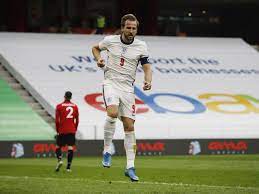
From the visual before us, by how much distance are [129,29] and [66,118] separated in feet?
28.4

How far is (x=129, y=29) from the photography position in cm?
1462

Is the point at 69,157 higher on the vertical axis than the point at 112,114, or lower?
lower

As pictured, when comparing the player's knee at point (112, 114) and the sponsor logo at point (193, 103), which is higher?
the player's knee at point (112, 114)

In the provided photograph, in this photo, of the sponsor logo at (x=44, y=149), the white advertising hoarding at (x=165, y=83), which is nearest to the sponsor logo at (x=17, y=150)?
the sponsor logo at (x=44, y=149)

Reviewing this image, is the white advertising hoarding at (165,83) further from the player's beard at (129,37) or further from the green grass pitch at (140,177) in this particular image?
the player's beard at (129,37)

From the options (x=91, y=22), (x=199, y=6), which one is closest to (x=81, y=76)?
(x=91, y=22)

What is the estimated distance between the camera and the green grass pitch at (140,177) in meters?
13.8

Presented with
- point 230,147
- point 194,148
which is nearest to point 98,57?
point 194,148

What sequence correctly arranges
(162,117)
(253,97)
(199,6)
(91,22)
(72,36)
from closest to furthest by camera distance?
(162,117), (253,97), (72,36), (91,22), (199,6)

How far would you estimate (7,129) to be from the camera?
33.8 metres

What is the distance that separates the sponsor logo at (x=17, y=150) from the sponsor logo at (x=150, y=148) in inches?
166

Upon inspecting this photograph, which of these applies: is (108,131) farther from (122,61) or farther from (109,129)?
(122,61)

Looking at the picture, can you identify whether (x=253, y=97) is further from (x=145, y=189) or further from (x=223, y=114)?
(x=145, y=189)

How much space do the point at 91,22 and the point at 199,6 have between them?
830 centimetres
